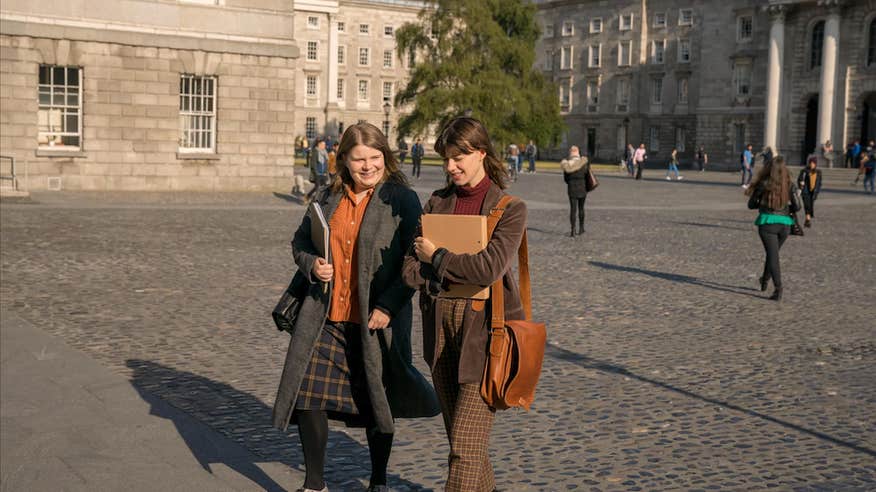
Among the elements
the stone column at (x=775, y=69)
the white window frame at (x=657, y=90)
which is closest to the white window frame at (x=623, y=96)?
the white window frame at (x=657, y=90)

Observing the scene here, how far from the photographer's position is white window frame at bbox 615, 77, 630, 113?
85.9m

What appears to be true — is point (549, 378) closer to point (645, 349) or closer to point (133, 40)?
point (645, 349)

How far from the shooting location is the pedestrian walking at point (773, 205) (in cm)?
1261

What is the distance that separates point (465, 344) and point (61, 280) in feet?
29.6

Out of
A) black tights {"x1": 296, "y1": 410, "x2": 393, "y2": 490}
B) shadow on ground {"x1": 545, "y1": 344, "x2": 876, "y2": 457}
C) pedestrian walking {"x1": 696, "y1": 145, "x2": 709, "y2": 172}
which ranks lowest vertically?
shadow on ground {"x1": 545, "y1": 344, "x2": 876, "y2": 457}

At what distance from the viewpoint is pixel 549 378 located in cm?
800

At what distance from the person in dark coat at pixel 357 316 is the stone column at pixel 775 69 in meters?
67.4

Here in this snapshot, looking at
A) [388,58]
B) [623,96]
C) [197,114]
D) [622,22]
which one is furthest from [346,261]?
[388,58]

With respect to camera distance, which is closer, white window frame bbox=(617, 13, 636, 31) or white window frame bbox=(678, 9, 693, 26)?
white window frame bbox=(678, 9, 693, 26)

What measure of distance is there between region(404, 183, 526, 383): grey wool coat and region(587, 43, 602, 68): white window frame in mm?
85816

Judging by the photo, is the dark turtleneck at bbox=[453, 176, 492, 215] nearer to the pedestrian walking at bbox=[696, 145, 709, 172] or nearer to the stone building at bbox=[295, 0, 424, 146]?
the pedestrian walking at bbox=[696, 145, 709, 172]

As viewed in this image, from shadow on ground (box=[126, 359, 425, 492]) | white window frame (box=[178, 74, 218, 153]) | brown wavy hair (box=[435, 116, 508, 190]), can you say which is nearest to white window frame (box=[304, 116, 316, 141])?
white window frame (box=[178, 74, 218, 153])

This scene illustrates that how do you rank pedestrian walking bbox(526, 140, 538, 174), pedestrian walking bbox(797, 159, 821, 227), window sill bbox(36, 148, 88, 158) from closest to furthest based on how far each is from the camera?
pedestrian walking bbox(797, 159, 821, 227)
window sill bbox(36, 148, 88, 158)
pedestrian walking bbox(526, 140, 538, 174)

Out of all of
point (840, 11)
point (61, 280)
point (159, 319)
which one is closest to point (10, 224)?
point (61, 280)
